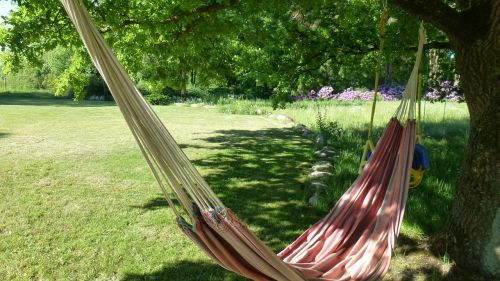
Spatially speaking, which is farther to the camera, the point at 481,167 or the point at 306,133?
the point at 306,133

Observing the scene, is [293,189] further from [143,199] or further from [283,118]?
[283,118]

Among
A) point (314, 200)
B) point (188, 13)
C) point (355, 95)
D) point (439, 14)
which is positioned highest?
point (188, 13)

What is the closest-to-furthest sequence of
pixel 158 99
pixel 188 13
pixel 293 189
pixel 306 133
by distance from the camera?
pixel 188 13
pixel 293 189
pixel 306 133
pixel 158 99

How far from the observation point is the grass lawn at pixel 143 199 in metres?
3.04

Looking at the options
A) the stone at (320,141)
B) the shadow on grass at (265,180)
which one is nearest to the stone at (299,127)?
the shadow on grass at (265,180)

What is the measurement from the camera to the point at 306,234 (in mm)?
2514

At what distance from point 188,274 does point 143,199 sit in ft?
5.96

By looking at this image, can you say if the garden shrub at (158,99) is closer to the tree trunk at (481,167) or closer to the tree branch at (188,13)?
the tree branch at (188,13)

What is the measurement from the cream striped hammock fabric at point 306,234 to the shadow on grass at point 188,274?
727 millimetres

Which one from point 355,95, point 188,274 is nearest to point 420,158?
point 188,274

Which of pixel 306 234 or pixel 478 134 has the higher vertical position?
pixel 478 134

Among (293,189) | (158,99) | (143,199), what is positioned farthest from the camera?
(158,99)

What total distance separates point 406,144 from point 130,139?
21.6 ft

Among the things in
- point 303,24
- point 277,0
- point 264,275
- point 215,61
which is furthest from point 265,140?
point 264,275
